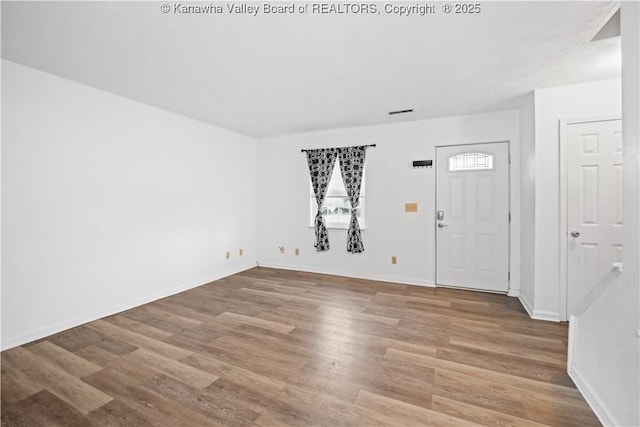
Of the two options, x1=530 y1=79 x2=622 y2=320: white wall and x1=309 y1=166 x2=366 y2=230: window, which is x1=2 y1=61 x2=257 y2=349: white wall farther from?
x1=530 y1=79 x2=622 y2=320: white wall

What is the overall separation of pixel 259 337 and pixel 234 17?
2.70 metres

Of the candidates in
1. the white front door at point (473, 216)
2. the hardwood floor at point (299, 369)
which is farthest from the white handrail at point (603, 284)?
the white front door at point (473, 216)

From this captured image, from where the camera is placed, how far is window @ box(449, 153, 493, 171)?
4.13 meters

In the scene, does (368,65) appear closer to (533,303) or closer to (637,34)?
(637,34)

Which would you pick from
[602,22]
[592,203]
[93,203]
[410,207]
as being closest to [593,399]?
[592,203]

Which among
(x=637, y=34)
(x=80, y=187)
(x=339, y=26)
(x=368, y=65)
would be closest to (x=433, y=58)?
(x=368, y=65)

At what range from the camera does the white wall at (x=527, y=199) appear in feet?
10.9

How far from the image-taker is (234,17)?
1952 millimetres

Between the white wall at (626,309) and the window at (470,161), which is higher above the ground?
the window at (470,161)

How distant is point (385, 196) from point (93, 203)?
3958mm

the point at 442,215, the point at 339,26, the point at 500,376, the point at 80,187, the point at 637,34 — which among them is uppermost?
the point at 339,26

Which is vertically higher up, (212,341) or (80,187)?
(80,187)

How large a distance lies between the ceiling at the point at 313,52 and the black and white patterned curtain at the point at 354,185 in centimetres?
127

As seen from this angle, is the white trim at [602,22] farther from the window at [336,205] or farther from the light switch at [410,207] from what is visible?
the window at [336,205]
